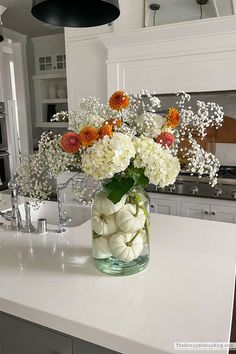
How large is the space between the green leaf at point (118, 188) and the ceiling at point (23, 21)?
10.1 ft

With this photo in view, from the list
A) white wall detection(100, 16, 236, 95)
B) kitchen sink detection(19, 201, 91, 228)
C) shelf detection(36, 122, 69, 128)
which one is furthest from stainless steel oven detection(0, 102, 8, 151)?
kitchen sink detection(19, 201, 91, 228)

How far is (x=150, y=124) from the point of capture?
0.92 m

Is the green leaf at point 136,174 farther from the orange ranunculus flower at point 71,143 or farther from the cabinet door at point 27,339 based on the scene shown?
the cabinet door at point 27,339

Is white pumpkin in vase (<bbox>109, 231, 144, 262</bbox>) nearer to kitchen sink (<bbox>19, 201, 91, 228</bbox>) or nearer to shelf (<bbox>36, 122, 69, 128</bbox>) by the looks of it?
kitchen sink (<bbox>19, 201, 91, 228</bbox>)

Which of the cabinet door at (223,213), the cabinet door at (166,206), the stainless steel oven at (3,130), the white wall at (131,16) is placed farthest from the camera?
the stainless steel oven at (3,130)

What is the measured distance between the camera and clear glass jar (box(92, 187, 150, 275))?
91 centimetres

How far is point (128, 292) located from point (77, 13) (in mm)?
1065

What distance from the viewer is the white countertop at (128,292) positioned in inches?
28.0

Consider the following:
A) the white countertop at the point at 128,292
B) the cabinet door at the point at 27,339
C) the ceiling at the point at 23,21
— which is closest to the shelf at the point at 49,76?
the ceiling at the point at 23,21

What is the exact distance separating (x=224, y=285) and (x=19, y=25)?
13.6 feet

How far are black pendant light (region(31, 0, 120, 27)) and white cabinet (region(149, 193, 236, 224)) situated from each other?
154 centimetres

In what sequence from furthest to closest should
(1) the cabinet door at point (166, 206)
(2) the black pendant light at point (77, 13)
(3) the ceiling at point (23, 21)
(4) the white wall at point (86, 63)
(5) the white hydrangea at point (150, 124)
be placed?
(3) the ceiling at point (23, 21) < (4) the white wall at point (86, 63) < (1) the cabinet door at point (166, 206) < (2) the black pendant light at point (77, 13) < (5) the white hydrangea at point (150, 124)

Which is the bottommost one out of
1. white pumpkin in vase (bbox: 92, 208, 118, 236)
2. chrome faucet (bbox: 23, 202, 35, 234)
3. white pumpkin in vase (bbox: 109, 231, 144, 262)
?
chrome faucet (bbox: 23, 202, 35, 234)

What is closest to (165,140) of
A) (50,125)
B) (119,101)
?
(119,101)
